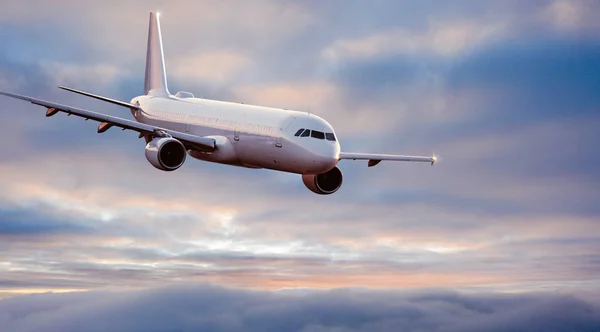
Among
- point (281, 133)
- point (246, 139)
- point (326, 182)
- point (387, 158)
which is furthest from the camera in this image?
point (387, 158)

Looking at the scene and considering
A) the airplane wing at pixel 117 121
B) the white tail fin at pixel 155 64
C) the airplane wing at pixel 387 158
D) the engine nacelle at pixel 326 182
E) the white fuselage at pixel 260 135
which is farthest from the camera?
the white tail fin at pixel 155 64

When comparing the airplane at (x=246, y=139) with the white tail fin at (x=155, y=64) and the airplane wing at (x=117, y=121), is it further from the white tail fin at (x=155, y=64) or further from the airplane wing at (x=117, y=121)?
the white tail fin at (x=155, y=64)

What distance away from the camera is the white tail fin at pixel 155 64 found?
74.9m

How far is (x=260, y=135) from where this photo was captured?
5444 centimetres

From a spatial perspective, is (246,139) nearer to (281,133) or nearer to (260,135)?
(260,135)

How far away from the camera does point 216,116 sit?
5962 centimetres

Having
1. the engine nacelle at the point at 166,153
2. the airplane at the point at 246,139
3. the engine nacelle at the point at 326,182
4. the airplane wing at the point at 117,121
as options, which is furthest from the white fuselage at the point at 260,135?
the engine nacelle at the point at 326,182

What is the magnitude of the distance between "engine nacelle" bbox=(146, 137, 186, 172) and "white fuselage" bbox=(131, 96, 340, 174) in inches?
117

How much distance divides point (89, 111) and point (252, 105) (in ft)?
31.2

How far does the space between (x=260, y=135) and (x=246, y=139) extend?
4.55ft

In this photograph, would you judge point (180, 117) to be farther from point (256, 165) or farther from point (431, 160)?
point (431, 160)

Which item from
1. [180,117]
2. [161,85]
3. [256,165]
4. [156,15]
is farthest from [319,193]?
[156,15]

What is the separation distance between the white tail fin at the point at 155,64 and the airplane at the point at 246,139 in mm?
10284

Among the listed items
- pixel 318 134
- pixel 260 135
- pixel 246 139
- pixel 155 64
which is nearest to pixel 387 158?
pixel 318 134
